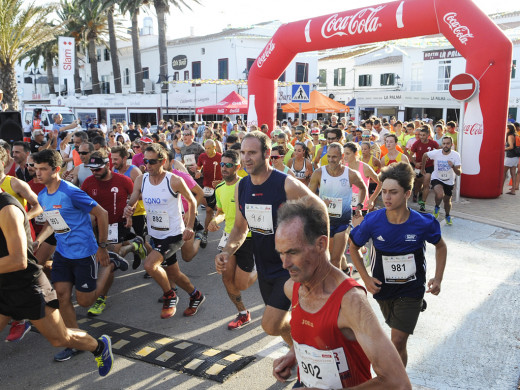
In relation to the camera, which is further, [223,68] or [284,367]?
[223,68]

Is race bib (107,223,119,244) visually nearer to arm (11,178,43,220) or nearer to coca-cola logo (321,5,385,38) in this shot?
arm (11,178,43,220)

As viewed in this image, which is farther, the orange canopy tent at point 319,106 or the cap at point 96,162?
the orange canopy tent at point 319,106

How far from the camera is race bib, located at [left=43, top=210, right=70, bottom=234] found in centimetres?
455

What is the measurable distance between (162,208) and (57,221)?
1104 mm

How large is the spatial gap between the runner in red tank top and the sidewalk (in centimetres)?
777

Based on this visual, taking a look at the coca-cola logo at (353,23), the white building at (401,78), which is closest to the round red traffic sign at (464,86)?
the coca-cola logo at (353,23)

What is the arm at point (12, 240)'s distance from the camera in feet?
10.6

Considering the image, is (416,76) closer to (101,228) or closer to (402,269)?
(101,228)

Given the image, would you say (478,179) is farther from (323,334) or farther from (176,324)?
(323,334)

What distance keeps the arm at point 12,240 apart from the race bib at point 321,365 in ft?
6.89

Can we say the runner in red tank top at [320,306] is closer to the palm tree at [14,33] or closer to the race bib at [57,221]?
the race bib at [57,221]

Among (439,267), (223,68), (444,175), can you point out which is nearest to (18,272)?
(439,267)

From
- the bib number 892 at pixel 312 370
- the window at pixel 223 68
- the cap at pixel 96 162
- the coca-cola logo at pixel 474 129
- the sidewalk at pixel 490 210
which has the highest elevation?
the window at pixel 223 68

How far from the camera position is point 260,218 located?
387 cm
